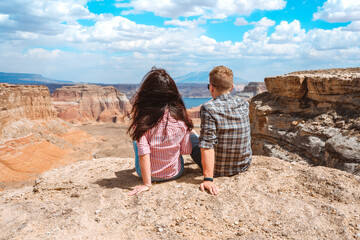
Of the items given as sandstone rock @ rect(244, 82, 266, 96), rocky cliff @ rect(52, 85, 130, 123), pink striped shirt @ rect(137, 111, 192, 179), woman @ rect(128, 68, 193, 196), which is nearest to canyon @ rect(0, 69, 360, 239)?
pink striped shirt @ rect(137, 111, 192, 179)

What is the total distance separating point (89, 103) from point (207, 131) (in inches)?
2306

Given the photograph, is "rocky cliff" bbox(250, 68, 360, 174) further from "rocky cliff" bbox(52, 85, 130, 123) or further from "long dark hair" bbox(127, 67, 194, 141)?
"rocky cliff" bbox(52, 85, 130, 123)

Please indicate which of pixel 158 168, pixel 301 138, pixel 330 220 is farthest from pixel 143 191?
pixel 301 138

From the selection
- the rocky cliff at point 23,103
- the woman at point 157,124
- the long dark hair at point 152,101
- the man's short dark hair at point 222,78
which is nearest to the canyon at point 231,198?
the woman at point 157,124

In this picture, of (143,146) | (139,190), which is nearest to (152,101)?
(143,146)

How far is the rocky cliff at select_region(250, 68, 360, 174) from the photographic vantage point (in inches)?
226

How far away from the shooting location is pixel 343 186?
2.88 meters

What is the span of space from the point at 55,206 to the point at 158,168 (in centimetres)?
129

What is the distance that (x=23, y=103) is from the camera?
21.8 m

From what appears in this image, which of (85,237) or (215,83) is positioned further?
(215,83)

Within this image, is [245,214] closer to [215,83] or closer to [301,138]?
[215,83]

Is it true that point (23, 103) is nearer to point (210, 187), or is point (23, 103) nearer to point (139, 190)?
point (139, 190)

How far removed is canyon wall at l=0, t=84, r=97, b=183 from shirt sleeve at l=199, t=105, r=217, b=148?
13558 millimetres

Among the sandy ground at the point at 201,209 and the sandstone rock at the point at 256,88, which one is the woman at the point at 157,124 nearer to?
the sandy ground at the point at 201,209
